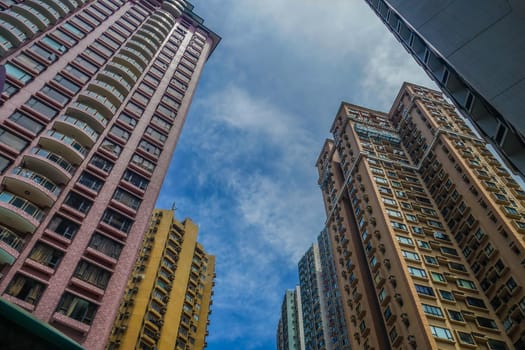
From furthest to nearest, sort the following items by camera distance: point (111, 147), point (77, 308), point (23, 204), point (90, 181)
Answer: point (111, 147)
point (90, 181)
point (23, 204)
point (77, 308)

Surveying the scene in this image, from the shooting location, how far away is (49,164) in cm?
2430

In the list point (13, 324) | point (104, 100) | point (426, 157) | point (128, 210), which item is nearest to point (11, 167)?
point (128, 210)

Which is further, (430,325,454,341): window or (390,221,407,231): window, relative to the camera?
(390,221,407,231): window

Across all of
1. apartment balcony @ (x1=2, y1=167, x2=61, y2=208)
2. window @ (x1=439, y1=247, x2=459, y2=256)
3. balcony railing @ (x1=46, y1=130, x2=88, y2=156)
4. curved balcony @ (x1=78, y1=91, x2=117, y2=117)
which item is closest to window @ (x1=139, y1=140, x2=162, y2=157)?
curved balcony @ (x1=78, y1=91, x2=117, y2=117)

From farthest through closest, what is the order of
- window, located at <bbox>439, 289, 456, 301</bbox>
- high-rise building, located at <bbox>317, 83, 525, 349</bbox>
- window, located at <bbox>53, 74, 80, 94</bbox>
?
window, located at <bbox>53, 74, 80, 94</bbox>
window, located at <bbox>439, 289, 456, 301</bbox>
high-rise building, located at <bbox>317, 83, 525, 349</bbox>

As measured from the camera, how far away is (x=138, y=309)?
40.7 m

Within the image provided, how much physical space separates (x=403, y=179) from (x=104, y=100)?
117 feet

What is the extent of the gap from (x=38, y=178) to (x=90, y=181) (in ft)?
12.7

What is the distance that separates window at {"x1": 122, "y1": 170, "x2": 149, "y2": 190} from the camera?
29.4m

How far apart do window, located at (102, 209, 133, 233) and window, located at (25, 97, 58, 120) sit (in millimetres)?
8797

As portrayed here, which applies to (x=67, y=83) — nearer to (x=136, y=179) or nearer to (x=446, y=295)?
(x=136, y=179)

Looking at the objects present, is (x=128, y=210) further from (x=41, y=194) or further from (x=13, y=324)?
(x=13, y=324)

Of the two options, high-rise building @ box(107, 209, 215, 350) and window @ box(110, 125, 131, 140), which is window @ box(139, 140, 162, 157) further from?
high-rise building @ box(107, 209, 215, 350)

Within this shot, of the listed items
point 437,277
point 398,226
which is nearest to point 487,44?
point 437,277
